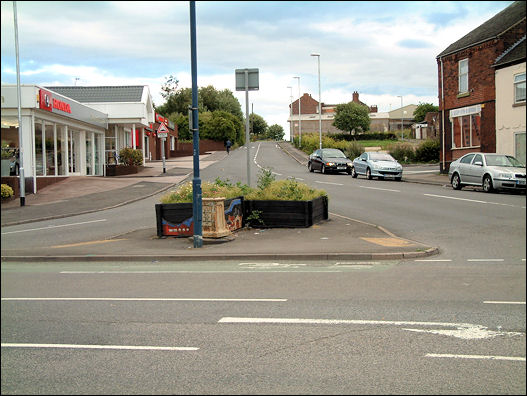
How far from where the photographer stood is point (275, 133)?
148875mm

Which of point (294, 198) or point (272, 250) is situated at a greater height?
point (294, 198)

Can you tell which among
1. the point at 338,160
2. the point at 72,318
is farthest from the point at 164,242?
the point at 338,160

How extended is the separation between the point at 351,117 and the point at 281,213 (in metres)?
84.8

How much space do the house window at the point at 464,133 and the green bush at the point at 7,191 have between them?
27.8 m

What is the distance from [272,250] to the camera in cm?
1145

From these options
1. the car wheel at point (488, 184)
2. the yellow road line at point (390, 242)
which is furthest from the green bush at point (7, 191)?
the yellow road line at point (390, 242)

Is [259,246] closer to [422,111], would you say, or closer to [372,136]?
[372,136]

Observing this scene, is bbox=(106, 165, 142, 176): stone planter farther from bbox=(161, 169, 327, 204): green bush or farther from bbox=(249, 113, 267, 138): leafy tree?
bbox=(249, 113, 267, 138): leafy tree

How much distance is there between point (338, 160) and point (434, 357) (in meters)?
32.8

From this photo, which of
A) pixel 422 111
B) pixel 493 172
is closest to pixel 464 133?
pixel 493 172

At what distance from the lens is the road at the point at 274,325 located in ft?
10.7

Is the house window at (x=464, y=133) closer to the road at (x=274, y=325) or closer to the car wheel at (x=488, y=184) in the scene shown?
the car wheel at (x=488, y=184)

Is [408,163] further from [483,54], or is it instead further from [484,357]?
[484,357]

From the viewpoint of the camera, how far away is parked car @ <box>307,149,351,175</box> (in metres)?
35.9
